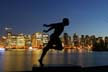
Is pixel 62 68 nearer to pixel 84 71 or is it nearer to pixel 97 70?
pixel 84 71

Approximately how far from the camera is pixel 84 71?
680 inches

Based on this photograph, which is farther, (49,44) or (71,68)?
(49,44)

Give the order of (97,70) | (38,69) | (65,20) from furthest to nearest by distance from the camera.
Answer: (97,70) < (65,20) < (38,69)

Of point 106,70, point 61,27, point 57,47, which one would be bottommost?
point 106,70

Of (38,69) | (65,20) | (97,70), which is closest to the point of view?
(38,69)

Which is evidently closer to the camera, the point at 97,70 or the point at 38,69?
the point at 38,69

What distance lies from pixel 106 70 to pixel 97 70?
525mm

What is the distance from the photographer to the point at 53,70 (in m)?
15.7

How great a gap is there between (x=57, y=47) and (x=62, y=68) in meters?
1.62

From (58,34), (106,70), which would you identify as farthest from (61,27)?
(106,70)

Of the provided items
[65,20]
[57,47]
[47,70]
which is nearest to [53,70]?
[47,70]

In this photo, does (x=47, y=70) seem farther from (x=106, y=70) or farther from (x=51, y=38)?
(x=106, y=70)

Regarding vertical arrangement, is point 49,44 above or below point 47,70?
above

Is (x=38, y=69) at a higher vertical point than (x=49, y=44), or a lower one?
lower
